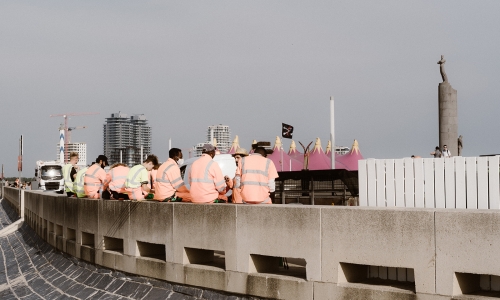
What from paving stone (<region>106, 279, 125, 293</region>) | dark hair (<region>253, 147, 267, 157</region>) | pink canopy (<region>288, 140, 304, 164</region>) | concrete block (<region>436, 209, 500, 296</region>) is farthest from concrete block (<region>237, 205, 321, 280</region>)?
pink canopy (<region>288, 140, 304, 164</region>)

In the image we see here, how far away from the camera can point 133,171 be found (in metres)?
16.1

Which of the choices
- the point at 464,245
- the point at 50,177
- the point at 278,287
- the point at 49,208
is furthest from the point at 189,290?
the point at 50,177

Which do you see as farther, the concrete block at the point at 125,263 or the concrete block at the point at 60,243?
the concrete block at the point at 60,243

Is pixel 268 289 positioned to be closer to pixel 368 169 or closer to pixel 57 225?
pixel 368 169

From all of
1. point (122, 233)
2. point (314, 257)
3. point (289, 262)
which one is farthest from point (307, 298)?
point (122, 233)

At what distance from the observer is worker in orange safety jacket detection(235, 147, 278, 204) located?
11.0 metres

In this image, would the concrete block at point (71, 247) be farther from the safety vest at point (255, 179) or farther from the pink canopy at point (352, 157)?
the pink canopy at point (352, 157)

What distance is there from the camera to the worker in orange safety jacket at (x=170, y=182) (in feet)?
43.9

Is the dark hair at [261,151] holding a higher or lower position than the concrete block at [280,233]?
higher

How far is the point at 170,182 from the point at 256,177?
2850mm

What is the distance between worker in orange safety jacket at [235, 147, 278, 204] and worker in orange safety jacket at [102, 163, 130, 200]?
5.41m

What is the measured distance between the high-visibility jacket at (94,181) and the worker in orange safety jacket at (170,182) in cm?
475

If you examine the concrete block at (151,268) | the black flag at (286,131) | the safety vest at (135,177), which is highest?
the black flag at (286,131)

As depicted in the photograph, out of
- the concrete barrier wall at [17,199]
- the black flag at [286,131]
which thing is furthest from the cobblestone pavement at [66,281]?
the concrete barrier wall at [17,199]
